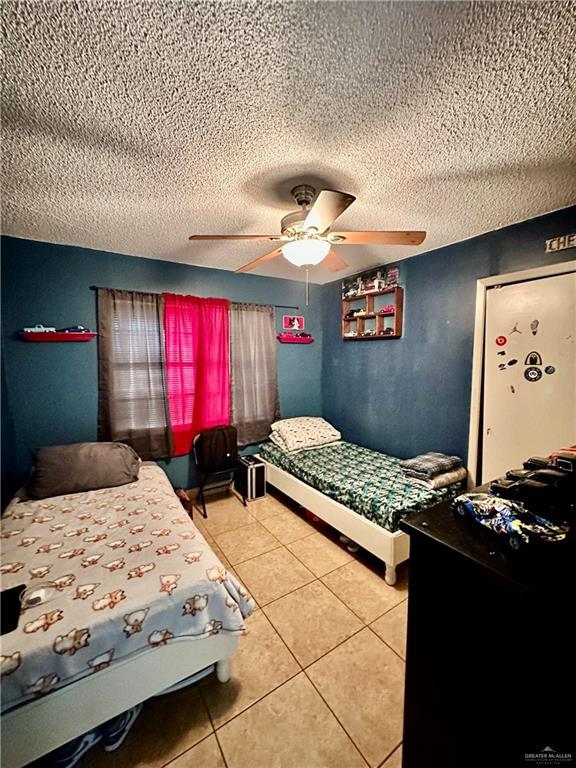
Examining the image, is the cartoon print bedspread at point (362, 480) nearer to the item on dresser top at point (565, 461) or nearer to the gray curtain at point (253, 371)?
the gray curtain at point (253, 371)

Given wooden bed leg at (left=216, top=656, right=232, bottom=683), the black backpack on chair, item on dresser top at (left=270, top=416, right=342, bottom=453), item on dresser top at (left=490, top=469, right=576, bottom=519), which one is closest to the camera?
item on dresser top at (left=490, top=469, right=576, bottom=519)

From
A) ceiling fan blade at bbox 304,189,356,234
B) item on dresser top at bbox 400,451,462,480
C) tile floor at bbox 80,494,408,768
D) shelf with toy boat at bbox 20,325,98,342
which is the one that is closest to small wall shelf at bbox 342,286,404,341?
item on dresser top at bbox 400,451,462,480

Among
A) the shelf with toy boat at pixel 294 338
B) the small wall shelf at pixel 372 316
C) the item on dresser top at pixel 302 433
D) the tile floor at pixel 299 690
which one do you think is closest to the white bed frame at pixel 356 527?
the tile floor at pixel 299 690

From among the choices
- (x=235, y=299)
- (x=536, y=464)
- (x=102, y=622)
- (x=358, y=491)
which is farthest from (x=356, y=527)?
(x=235, y=299)

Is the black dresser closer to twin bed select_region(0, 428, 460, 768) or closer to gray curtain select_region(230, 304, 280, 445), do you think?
twin bed select_region(0, 428, 460, 768)

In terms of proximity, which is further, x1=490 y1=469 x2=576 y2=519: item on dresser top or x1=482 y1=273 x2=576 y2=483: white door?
x1=482 y1=273 x2=576 y2=483: white door

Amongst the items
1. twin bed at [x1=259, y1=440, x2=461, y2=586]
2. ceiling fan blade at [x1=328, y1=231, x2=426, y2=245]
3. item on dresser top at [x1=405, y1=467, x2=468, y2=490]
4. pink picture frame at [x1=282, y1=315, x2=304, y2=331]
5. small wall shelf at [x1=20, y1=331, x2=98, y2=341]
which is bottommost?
twin bed at [x1=259, y1=440, x2=461, y2=586]

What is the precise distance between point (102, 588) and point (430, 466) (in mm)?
2243

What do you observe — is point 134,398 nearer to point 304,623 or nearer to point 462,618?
point 304,623

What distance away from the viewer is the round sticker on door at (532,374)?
2.07 metres

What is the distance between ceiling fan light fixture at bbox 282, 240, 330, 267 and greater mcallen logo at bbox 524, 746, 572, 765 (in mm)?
1875

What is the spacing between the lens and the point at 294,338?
366cm

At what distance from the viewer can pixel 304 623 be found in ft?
5.62

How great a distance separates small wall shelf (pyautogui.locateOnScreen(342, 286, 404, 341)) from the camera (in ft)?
9.71
